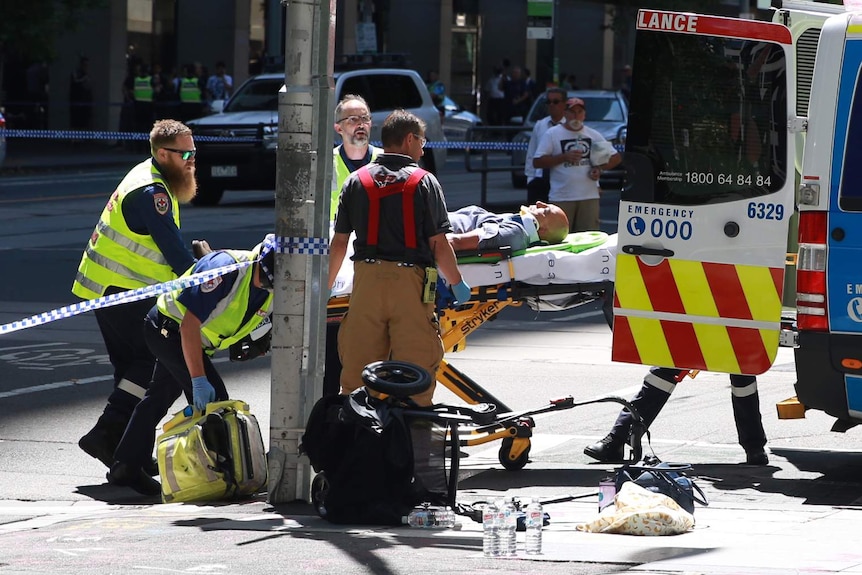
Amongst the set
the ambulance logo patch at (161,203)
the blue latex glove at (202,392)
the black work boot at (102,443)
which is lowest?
the black work boot at (102,443)

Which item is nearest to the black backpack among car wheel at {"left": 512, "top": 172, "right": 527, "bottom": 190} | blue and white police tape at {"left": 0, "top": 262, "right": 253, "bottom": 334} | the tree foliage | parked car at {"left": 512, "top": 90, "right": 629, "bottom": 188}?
blue and white police tape at {"left": 0, "top": 262, "right": 253, "bottom": 334}

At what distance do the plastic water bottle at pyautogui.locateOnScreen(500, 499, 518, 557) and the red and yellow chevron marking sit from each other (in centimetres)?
182

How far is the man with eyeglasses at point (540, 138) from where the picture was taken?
628 inches

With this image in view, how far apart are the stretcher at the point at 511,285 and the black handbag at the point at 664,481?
59.7 inches

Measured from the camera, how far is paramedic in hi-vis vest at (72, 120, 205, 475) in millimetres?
8078

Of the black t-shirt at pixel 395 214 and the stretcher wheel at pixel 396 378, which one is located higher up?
the black t-shirt at pixel 395 214

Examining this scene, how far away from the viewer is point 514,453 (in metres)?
8.05

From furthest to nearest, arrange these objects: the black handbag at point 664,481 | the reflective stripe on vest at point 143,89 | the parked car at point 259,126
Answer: the reflective stripe on vest at point 143,89 → the parked car at point 259,126 → the black handbag at point 664,481

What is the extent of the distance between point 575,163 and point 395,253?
791 centimetres

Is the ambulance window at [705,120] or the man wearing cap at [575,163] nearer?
the ambulance window at [705,120]

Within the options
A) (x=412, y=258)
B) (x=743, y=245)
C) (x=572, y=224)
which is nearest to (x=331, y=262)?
(x=412, y=258)

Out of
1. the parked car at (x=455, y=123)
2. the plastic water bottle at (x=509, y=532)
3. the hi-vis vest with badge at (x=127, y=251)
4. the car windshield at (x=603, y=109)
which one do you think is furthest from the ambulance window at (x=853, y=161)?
the parked car at (x=455, y=123)

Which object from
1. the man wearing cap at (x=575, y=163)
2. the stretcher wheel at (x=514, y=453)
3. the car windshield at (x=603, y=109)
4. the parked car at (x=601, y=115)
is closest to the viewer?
the stretcher wheel at (x=514, y=453)

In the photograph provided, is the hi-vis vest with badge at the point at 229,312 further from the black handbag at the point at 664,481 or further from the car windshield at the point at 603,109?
the car windshield at the point at 603,109
